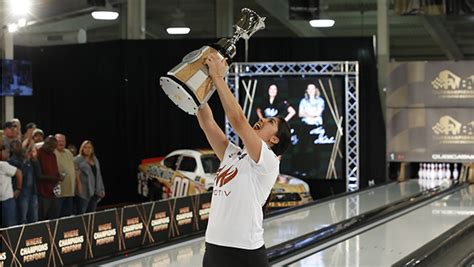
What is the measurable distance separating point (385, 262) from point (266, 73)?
894 cm

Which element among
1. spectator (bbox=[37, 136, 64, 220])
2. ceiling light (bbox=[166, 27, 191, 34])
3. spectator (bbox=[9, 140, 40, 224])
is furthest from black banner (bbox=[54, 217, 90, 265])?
ceiling light (bbox=[166, 27, 191, 34])

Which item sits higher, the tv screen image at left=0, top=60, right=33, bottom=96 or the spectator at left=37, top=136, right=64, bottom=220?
the tv screen image at left=0, top=60, right=33, bottom=96

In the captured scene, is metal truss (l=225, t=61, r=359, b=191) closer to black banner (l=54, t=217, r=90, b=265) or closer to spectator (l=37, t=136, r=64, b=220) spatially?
spectator (l=37, t=136, r=64, b=220)

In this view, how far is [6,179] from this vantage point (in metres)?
9.62

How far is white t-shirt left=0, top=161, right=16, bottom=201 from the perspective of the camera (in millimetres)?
9570

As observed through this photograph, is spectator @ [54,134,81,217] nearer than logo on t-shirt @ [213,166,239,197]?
No

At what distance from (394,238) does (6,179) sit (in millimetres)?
4798

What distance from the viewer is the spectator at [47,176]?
11336 mm

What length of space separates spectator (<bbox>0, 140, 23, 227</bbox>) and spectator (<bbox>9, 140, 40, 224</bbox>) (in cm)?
15

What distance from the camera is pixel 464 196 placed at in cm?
1534

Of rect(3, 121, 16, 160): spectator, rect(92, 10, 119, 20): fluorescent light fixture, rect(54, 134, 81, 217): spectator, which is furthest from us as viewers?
rect(92, 10, 119, 20): fluorescent light fixture

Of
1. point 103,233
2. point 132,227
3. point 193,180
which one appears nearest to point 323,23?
point 193,180

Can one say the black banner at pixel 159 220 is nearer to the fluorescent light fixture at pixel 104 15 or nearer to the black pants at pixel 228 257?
the black pants at pixel 228 257

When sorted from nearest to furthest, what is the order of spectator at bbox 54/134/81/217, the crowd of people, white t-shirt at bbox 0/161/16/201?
white t-shirt at bbox 0/161/16/201 → the crowd of people → spectator at bbox 54/134/81/217
